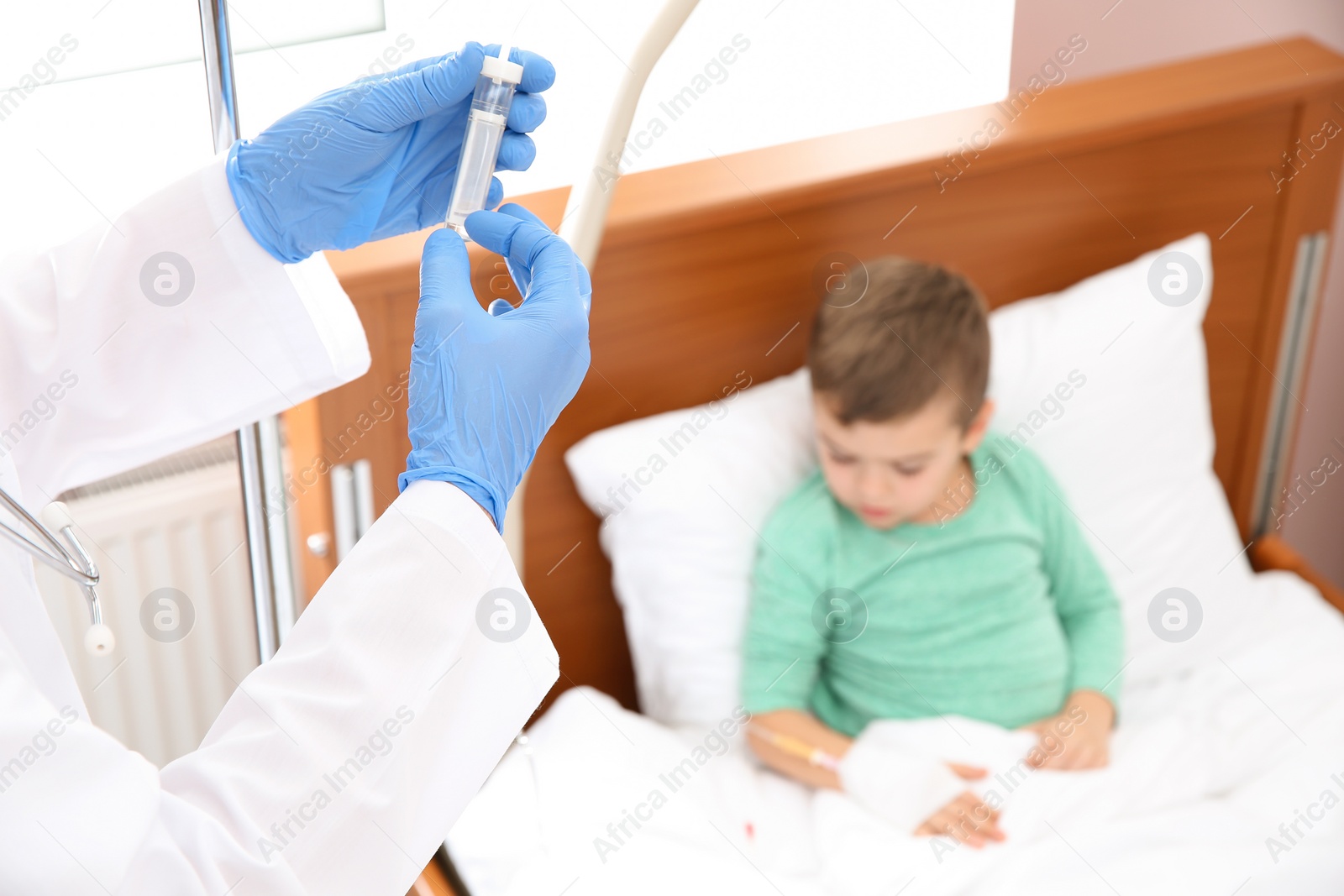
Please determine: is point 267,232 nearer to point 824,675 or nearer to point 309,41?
point 309,41

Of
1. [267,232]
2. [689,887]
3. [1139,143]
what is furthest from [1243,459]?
[267,232]

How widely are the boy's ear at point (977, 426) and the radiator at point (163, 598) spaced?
2.57ft

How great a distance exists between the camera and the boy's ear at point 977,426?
4.46 feet

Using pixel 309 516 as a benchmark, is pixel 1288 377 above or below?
below

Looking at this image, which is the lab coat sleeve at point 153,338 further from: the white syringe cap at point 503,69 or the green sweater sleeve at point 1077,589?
the green sweater sleeve at point 1077,589

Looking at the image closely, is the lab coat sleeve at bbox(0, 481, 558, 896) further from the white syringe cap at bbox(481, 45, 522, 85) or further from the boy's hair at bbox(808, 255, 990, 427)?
the boy's hair at bbox(808, 255, 990, 427)

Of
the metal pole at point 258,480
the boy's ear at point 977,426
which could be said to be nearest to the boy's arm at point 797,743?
the boy's ear at point 977,426

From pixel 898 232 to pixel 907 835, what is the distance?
0.71 m

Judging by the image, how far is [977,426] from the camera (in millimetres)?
1369

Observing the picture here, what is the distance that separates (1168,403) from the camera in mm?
Result: 1572

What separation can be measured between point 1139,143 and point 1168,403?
13.3 inches

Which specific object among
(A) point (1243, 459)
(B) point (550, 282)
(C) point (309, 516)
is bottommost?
(A) point (1243, 459)

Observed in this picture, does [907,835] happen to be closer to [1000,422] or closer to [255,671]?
[1000,422]

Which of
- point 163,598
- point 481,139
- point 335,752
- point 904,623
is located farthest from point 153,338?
point 904,623
